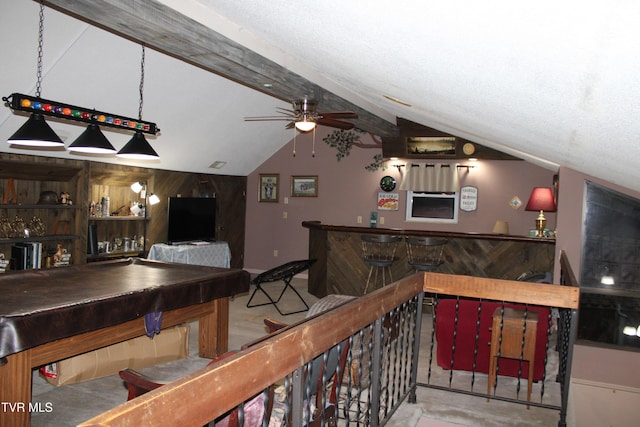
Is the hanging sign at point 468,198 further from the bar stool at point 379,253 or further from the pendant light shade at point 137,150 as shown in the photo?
the pendant light shade at point 137,150

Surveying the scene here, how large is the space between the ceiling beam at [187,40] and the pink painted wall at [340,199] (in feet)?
11.7

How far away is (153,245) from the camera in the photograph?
24.3ft

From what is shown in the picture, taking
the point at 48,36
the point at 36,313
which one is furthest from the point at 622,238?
the point at 48,36

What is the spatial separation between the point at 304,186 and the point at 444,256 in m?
3.56

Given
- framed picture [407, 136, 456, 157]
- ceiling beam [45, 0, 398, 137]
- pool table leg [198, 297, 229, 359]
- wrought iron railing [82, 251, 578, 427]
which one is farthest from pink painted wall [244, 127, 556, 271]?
pool table leg [198, 297, 229, 359]

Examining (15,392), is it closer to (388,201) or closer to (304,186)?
(388,201)

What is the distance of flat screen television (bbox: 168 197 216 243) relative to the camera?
317 inches

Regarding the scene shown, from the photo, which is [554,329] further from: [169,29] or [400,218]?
[169,29]

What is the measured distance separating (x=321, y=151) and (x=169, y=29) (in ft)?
19.9

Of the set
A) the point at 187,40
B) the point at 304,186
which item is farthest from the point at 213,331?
the point at 304,186

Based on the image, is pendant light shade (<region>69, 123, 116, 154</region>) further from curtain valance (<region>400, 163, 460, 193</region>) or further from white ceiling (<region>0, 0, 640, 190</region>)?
curtain valance (<region>400, 163, 460, 193</region>)

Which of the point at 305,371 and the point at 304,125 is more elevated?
the point at 304,125

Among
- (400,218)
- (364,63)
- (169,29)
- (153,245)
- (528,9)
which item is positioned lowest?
(153,245)

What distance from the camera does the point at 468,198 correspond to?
8383 millimetres
